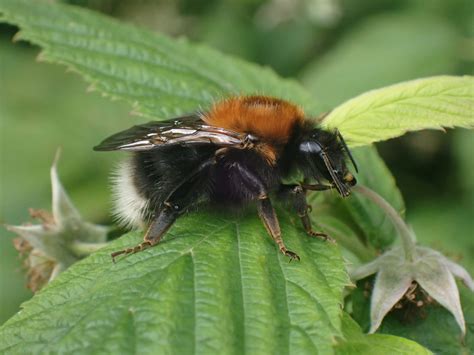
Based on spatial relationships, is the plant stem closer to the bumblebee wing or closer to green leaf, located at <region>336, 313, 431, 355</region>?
the bumblebee wing

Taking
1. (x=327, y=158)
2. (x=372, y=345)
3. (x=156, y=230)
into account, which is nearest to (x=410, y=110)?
(x=327, y=158)

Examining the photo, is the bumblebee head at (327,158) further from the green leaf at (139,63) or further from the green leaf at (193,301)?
the green leaf at (139,63)

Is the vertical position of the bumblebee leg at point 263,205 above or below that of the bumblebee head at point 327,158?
below

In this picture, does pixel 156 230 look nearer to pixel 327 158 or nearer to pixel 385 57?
pixel 327 158

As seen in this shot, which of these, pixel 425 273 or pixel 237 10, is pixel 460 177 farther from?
pixel 425 273

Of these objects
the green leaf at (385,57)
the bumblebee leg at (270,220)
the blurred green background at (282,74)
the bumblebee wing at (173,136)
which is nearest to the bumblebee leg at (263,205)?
the bumblebee leg at (270,220)

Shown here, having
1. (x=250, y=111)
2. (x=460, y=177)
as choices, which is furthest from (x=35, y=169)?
(x=250, y=111)
